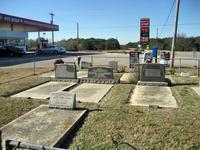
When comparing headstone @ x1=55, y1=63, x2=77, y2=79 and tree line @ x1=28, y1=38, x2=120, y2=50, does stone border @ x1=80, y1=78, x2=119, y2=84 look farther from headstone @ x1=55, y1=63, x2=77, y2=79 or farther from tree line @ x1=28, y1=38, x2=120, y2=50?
tree line @ x1=28, y1=38, x2=120, y2=50

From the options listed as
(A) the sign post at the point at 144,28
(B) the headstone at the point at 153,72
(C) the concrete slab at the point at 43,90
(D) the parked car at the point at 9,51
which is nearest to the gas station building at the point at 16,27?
(D) the parked car at the point at 9,51

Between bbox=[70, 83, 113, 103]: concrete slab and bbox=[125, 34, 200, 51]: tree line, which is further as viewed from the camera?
bbox=[125, 34, 200, 51]: tree line

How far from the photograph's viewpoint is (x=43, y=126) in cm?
557

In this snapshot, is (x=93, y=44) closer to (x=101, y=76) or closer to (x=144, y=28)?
(x=144, y=28)

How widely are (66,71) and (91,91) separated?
115 inches

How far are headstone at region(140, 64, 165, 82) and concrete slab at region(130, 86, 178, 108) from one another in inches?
27.1

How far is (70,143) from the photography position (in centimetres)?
480

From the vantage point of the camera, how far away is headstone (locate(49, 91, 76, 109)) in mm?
6923

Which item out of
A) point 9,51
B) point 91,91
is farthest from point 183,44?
point 91,91

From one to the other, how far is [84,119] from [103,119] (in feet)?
1.68

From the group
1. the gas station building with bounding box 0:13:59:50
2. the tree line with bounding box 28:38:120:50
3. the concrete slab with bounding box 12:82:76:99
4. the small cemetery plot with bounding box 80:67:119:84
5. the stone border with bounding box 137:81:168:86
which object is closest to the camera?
the concrete slab with bounding box 12:82:76:99

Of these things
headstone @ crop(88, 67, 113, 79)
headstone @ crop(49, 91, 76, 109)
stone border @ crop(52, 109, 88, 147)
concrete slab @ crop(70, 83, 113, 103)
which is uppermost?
headstone @ crop(88, 67, 113, 79)

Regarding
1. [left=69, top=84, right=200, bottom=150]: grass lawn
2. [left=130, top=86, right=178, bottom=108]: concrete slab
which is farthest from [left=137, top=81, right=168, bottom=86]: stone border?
[left=69, top=84, right=200, bottom=150]: grass lawn

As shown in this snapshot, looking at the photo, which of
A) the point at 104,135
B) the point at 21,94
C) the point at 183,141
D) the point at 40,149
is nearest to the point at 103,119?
the point at 104,135
